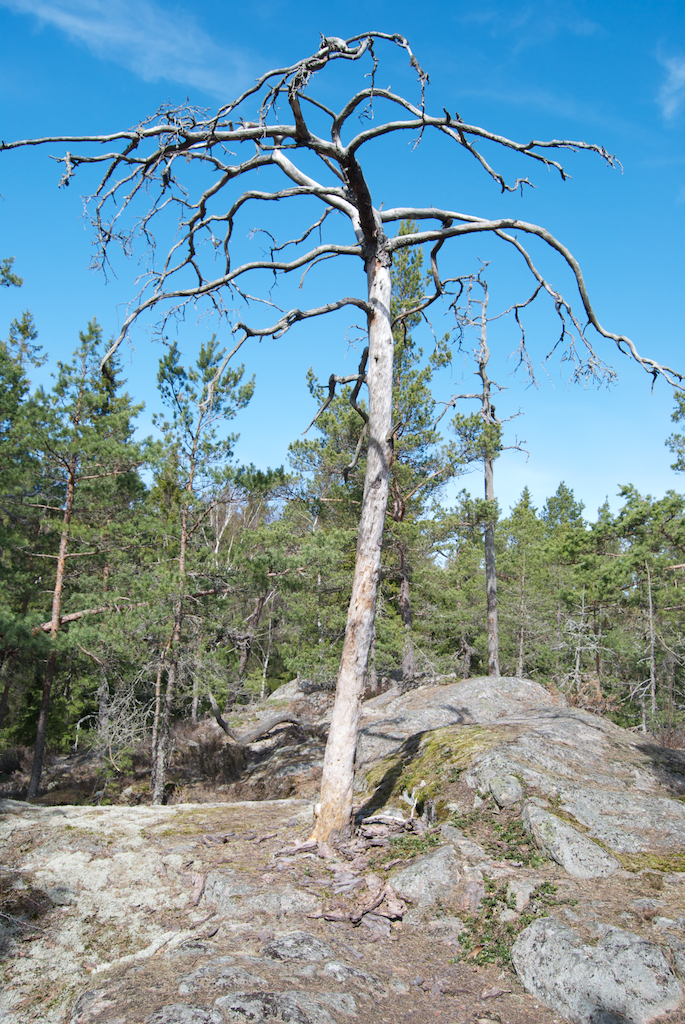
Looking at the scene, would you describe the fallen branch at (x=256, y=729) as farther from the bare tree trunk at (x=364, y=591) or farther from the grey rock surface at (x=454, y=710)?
the bare tree trunk at (x=364, y=591)

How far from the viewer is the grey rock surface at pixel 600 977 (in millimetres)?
3193

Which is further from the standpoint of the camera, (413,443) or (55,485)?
(413,443)

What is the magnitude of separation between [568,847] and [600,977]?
5.20 ft

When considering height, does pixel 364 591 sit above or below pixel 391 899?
above

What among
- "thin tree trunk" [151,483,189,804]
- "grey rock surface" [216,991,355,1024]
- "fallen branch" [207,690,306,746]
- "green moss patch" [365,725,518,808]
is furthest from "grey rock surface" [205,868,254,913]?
"fallen branch" [207,690,306,746]

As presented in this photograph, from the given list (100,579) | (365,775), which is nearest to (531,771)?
(365,775)

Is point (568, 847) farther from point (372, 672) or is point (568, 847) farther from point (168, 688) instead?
point (372, 672)

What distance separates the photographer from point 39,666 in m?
15.9

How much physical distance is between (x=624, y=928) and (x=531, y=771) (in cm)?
226

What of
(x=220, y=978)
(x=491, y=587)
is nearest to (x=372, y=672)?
(x=491, y=587)

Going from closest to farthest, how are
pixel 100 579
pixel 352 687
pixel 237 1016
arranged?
pixel 237 1016
pixel 352 687
pixel 100 579

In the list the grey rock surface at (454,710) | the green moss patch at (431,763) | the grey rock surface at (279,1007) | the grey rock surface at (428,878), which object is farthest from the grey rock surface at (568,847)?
the grey rock surface at (454,710)

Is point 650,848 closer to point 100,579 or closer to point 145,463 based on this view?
point 145,463

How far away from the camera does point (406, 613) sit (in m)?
17.0
